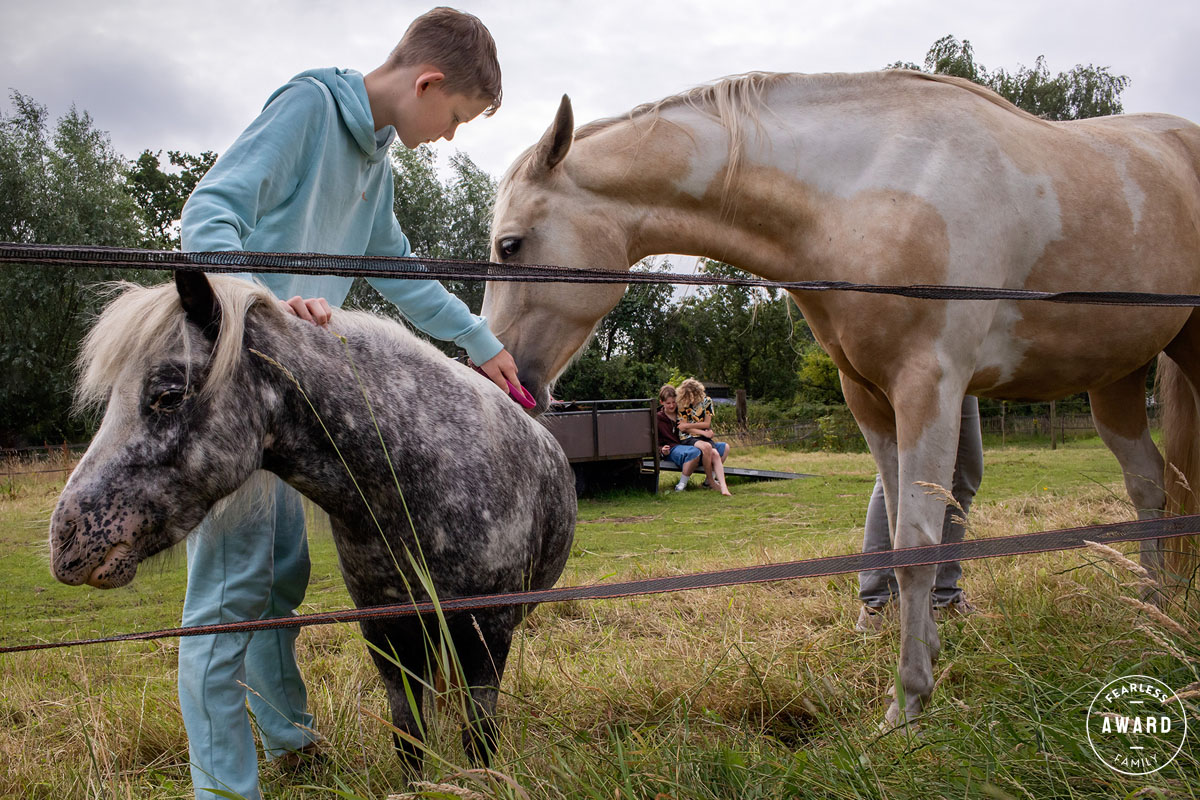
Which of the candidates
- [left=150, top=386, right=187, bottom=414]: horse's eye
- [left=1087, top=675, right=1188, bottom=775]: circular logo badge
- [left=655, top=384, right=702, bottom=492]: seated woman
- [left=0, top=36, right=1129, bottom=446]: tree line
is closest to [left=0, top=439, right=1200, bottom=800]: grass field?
[left=1087, top=675, right=1188, bottom=775]: circular logo badge

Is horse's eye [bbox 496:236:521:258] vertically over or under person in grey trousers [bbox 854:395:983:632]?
over

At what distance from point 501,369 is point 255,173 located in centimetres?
86

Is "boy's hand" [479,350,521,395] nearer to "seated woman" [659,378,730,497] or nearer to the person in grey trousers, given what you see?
the person in grey trousers

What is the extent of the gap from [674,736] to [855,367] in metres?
1.27

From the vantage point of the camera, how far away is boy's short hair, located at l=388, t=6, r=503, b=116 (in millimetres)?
2168

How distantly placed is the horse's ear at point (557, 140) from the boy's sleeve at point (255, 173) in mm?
660

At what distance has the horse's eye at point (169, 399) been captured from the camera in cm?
147

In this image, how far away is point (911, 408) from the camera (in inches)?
88.0

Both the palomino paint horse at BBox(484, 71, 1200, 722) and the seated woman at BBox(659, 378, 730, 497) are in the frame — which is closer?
the palomino paint horse at BBox(484, 71, 1200, 722)

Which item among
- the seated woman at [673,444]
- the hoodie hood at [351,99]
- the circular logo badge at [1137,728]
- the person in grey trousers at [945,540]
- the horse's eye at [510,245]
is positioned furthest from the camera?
the seated woman at [673,444]

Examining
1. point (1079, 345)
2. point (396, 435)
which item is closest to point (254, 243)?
point (396, 435)

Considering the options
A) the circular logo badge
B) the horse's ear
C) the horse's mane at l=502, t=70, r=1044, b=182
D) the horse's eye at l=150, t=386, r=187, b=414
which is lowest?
the circular logo badge

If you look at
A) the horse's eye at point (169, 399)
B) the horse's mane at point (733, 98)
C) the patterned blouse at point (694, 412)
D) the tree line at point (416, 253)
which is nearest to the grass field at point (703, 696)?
the horse's eye at point (169, 399)

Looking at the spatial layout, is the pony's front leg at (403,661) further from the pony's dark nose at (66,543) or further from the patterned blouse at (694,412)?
the patterned blouse at (694,412)
